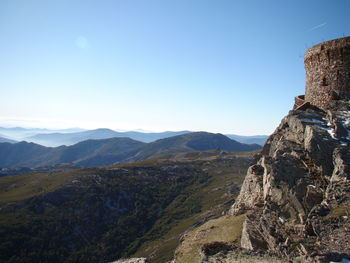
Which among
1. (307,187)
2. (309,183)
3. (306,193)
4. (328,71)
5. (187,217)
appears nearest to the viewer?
(306,193)

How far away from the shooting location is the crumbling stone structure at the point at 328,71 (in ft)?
78.0

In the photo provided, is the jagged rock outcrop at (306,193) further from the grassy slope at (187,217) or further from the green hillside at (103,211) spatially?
the green hillside at (103,211)

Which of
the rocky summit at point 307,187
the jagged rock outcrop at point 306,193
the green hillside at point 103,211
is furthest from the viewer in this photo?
the green hillside at point 103,211

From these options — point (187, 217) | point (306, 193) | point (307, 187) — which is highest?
point (307, 187)

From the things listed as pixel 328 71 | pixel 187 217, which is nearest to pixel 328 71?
pixel 328 71

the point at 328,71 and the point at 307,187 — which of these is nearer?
the point at 307,187

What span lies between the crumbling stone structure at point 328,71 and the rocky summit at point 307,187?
8 centimetres

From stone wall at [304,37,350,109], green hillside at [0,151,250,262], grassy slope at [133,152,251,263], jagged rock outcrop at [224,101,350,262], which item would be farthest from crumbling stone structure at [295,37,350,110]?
green hillside at [0,151,250,262]

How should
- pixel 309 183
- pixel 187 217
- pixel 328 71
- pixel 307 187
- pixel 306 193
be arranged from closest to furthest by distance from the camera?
1. pixel 306 193
2. pixel 307 187
3. pixel 309 183
4. pixel 328 71
5. pixel 187 217

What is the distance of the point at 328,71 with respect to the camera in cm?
2477

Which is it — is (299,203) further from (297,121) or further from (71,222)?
(71,222)

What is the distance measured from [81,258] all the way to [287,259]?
3891 inches

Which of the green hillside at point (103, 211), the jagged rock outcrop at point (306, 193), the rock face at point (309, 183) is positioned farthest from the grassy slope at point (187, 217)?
the jagged rock outcrop at point (306, 193)

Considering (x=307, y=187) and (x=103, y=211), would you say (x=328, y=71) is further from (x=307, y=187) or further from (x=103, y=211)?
(x=103, y=211)
